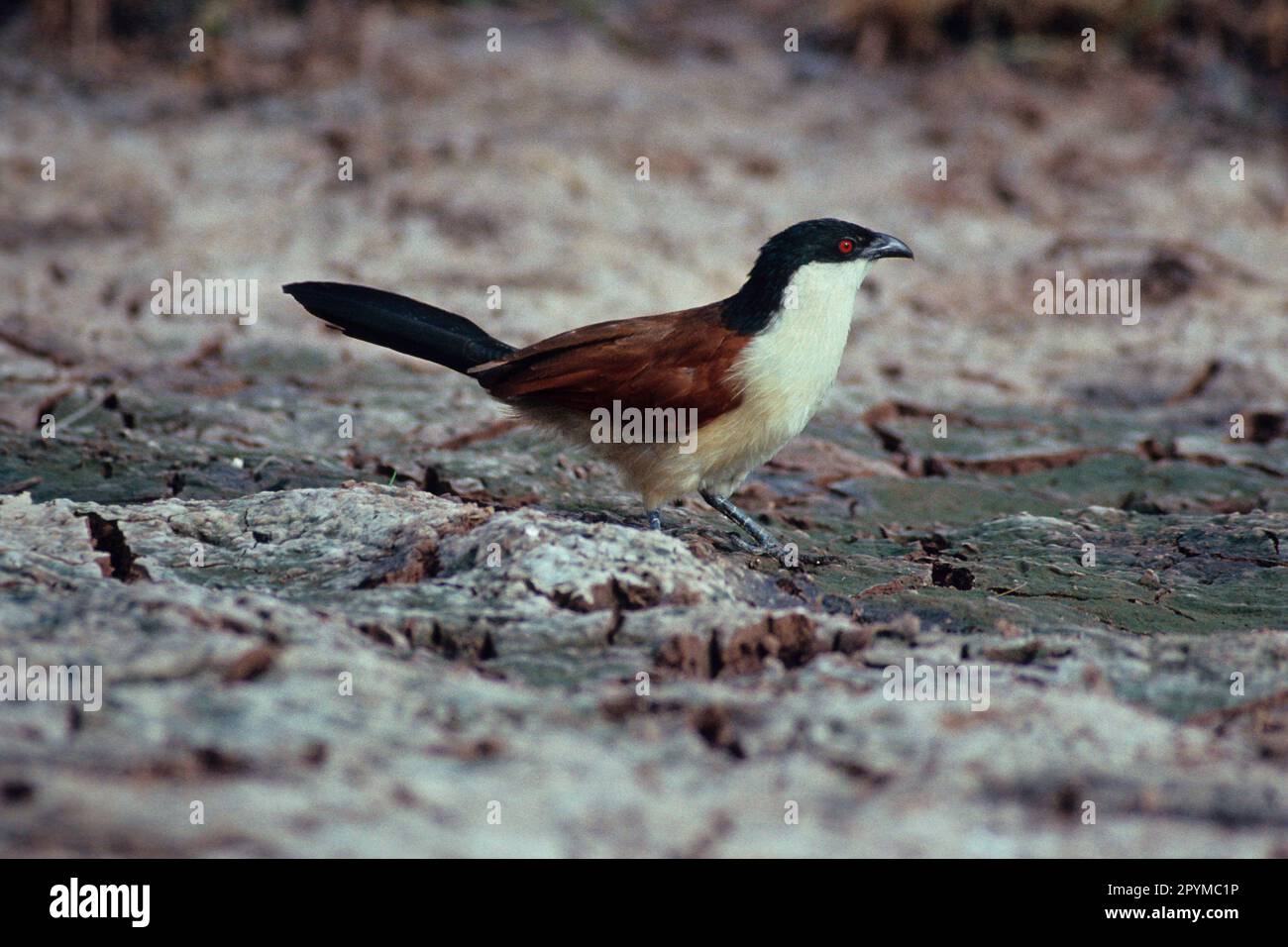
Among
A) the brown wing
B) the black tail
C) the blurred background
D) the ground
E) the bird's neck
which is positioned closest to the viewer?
the ground

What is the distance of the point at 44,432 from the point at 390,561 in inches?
84.3

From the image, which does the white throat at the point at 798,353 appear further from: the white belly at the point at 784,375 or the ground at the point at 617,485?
the ground at the point at 617,485

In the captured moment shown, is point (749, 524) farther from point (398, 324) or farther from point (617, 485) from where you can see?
point (398, 324)

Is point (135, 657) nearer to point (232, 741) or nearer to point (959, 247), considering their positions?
point (232, 741)

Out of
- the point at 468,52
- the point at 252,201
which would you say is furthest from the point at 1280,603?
the point at 468,52

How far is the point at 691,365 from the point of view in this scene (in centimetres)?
431

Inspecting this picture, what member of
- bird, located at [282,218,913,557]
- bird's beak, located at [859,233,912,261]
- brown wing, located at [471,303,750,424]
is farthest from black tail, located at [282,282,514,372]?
bird's beak, located at [859,233,912,261]

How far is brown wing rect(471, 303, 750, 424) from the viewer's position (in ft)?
14.0

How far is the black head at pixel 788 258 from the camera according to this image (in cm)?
441

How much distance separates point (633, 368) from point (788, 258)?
0.64 metres

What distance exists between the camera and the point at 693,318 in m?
4.49

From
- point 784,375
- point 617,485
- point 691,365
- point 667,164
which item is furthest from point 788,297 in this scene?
point 667,164

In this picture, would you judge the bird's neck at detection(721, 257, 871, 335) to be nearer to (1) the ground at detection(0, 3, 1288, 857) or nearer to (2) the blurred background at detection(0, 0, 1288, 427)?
(1) the ground at detection(0, 3, 1288, 857)

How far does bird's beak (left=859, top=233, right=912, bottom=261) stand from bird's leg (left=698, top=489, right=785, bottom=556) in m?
0.96
